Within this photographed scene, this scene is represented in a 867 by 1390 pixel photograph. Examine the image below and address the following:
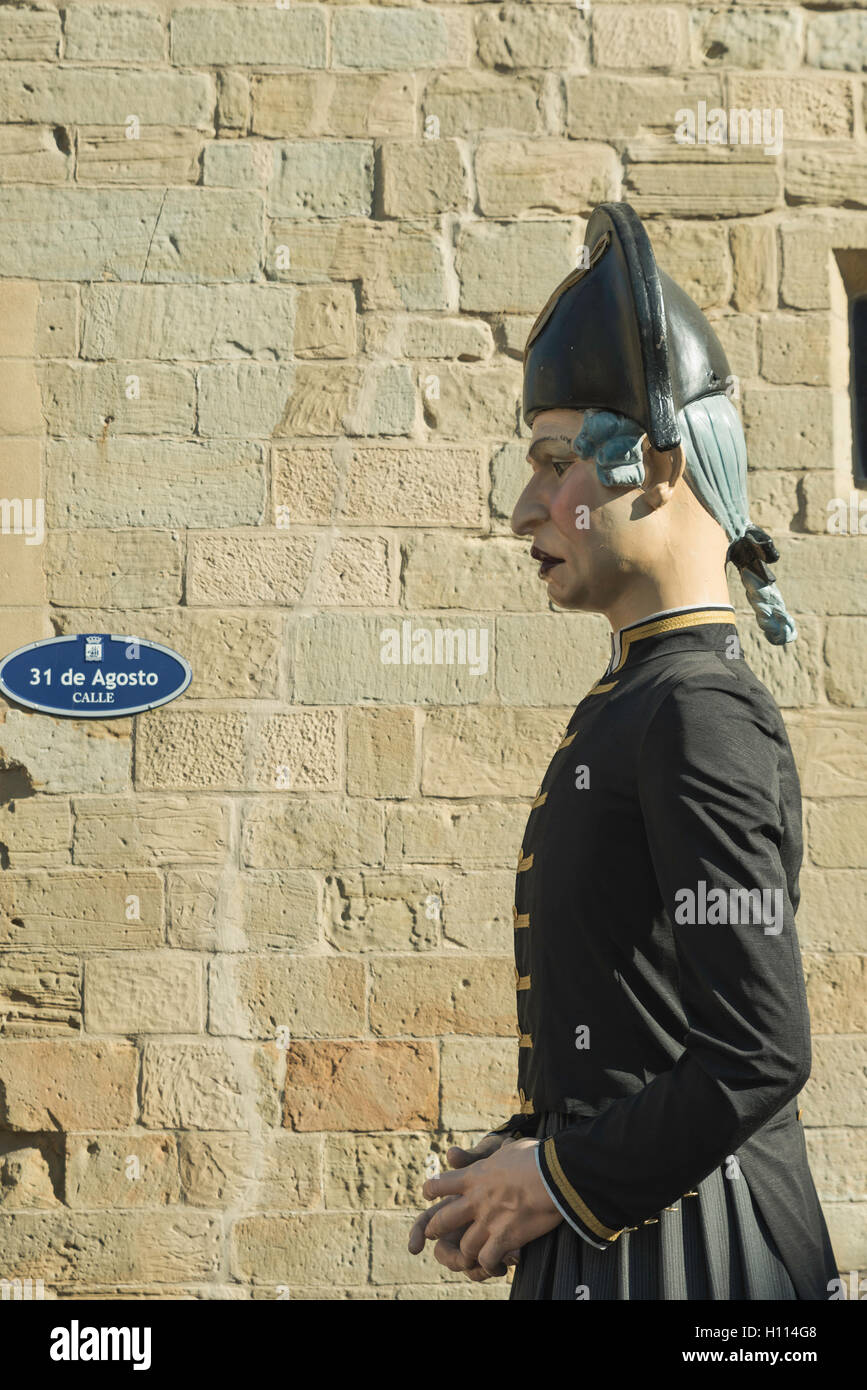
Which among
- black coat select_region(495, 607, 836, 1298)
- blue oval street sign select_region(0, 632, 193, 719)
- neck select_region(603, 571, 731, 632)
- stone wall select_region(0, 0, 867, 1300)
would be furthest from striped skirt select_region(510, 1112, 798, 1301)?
blue oval street sign select_region(0, 632, 193, 719)

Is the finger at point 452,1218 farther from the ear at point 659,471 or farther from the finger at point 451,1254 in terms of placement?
the ear at point 659,471

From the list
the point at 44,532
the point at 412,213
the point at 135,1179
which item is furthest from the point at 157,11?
the point at 135,1179

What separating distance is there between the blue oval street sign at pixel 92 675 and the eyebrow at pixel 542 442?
2195 mm

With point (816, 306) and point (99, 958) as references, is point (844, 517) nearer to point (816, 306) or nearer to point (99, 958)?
point (816, 306)

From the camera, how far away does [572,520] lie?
1775mm

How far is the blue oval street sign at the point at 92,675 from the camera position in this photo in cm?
386

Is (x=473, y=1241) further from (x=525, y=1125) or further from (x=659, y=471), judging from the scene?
(x=659, y=471)

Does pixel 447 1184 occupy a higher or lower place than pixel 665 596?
lower

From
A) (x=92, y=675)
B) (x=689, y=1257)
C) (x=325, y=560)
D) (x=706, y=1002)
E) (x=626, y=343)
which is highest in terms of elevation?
(x=325, y=560)

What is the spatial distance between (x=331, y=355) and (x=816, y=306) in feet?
4.68

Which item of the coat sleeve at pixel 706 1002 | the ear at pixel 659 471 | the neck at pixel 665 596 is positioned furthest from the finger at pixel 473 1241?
the ear at pixel 659 471

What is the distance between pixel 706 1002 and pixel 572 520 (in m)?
0.64

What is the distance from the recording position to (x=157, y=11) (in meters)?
4.05

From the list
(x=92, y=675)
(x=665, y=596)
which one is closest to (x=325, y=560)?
(x=92, y=675)
